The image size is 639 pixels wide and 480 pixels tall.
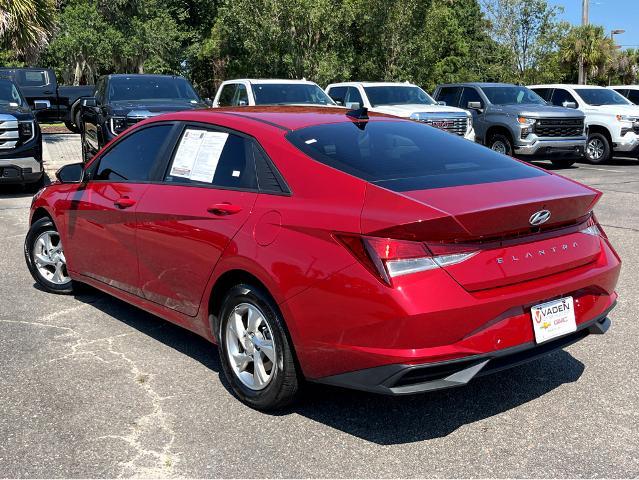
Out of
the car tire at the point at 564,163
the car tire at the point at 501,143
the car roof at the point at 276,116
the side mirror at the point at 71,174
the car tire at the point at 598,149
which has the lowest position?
the car tire at the point at 564,163

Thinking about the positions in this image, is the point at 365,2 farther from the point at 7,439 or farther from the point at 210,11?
the point at 7,439

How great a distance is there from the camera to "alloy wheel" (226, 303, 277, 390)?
3848 millimetres

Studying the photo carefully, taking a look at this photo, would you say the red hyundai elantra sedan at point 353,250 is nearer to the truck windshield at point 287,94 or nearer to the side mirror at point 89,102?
the side mirror at point 89,102

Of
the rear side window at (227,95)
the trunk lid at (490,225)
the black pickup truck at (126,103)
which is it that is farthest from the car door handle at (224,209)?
the rear side window at (227,95)

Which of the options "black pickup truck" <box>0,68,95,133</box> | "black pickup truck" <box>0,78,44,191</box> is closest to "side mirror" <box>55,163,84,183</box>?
"black pickup truck" <box>0,78,44,191</box>

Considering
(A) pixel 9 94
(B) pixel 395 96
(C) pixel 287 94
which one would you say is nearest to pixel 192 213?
(A) pixel 9 94

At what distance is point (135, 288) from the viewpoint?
4.91 meters

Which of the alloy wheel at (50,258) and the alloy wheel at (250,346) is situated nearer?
the alloy wheel at (250,346)

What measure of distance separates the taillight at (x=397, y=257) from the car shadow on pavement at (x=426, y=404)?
2.95 feet

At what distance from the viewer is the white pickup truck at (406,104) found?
15.4 metres

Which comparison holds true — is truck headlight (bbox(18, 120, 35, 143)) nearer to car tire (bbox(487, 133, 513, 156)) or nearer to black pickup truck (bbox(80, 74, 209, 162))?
black pickup truck (bbox(80, 74, 209, 162))

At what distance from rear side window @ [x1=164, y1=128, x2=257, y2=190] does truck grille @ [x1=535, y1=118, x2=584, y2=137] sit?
1281 centimetres

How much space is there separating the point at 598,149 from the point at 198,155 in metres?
15.6

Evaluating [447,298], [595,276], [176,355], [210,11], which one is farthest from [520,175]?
[210,11]
